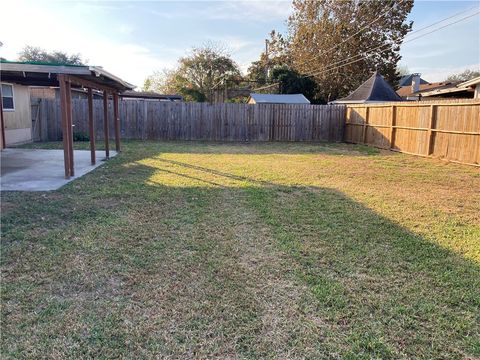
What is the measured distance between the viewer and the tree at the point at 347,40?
29.1 metres

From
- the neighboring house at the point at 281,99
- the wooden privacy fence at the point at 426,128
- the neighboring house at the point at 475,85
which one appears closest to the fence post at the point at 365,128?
the wooden privacy fence at the point at 426,128

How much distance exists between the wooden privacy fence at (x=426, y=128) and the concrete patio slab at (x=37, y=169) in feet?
31.7

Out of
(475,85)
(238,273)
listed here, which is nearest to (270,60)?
(475,85)

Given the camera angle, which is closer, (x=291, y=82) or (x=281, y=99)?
(x=281, y=99)

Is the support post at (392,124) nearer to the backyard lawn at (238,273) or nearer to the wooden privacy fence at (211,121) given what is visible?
the wooden privacy fence at (211,121)

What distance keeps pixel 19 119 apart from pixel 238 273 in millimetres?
13178

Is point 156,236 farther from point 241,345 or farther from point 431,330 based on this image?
point 431,330

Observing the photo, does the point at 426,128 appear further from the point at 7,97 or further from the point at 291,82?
the point at 291,82

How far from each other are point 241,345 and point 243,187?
4588mm

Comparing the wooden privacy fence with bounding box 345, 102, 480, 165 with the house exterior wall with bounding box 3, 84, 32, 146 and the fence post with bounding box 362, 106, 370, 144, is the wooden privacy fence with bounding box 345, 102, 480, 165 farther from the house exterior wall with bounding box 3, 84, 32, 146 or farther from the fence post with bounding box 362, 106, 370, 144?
the house exterior wall with bounding box 3, 84, 32, 146

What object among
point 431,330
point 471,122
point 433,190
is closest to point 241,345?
Result: point 431,330

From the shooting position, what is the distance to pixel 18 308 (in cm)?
252

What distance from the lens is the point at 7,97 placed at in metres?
12.4

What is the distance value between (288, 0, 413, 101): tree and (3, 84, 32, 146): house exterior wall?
23.9 meters
